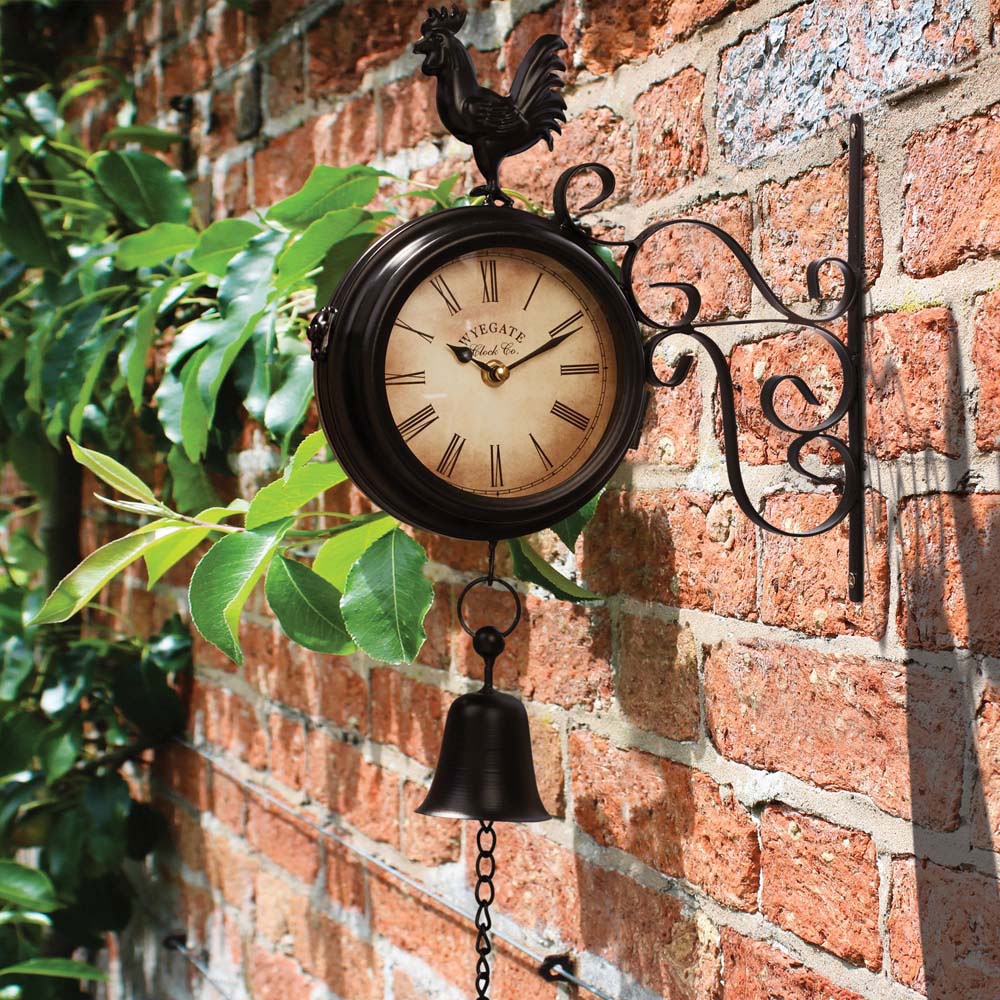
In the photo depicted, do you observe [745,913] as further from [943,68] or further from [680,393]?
[943,68]

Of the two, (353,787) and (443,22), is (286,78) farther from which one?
(353,787)

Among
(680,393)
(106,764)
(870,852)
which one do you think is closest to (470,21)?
(680,393)

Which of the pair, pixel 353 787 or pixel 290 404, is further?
pixel 353 787

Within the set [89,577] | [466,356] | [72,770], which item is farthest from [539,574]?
[72,770]

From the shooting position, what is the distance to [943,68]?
776mm

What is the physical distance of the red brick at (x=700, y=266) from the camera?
3.13 ft

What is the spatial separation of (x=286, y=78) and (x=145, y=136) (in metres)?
0.36

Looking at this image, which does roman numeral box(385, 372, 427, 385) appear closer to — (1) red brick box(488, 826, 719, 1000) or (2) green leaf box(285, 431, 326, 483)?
(2) green leaf box(285, 431, 326, 483)

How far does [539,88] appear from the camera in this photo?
858mm

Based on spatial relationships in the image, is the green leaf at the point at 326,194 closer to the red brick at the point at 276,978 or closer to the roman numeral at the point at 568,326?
the roman numeral at the point at 568,326

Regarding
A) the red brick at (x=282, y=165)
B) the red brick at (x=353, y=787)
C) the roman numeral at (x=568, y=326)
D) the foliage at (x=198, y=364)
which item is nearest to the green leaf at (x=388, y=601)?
the foliage at (x=198, y=364)

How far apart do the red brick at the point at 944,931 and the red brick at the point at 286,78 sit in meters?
1.24

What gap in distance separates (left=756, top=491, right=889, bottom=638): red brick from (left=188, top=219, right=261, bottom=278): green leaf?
0.62 meters

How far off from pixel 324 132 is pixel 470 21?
0.34m
